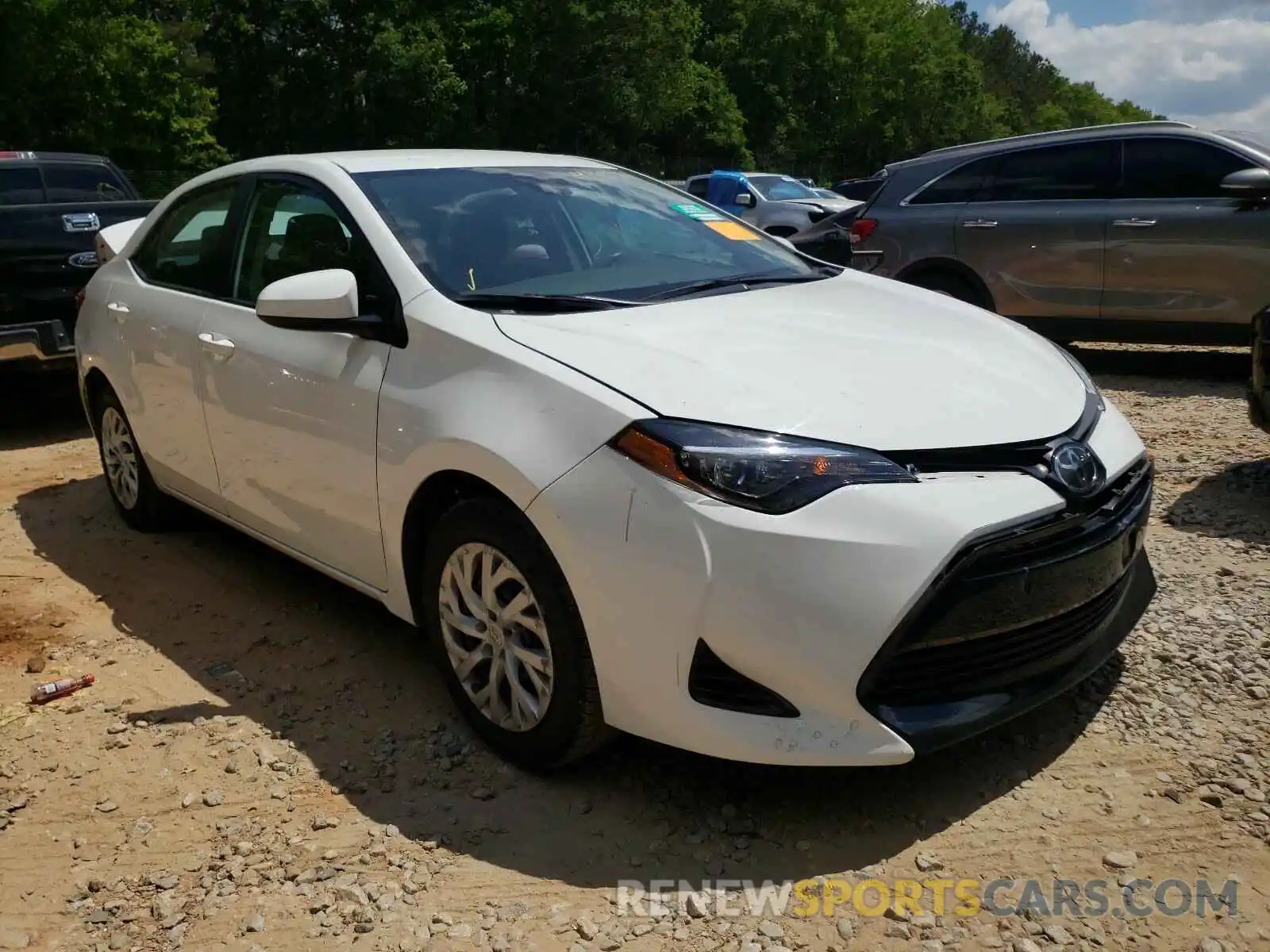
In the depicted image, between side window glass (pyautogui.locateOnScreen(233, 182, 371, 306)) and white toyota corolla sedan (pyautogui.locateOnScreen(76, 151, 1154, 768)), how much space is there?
1 centimetres

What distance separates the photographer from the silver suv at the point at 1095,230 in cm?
714

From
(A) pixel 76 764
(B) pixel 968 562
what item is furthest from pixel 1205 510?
(A) pixel 76 764

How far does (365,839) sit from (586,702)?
0.66 meters

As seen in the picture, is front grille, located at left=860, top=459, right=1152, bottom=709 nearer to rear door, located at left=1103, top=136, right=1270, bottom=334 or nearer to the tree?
rear door, located at left=1103, top=136, right=1270, bottom=334

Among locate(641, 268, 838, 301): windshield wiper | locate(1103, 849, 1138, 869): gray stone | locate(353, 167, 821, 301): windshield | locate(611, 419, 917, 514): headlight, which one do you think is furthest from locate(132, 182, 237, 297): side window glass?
locate(1103, 849, 1138, 869): gray stone

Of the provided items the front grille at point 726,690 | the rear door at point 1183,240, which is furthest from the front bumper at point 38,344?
the rear door at point 1183,240

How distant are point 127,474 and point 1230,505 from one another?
4.90 m

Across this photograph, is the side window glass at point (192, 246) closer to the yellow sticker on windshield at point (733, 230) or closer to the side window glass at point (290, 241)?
the side window glass at point (290, 241)

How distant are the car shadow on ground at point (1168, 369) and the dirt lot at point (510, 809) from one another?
3.68 meters

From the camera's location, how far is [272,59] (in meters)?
37.3

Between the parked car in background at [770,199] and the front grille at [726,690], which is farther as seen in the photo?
the parked car in background at [770,199]

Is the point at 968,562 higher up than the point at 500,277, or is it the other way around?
the point at 500,277

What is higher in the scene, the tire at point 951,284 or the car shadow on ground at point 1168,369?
the tire at point 951,284

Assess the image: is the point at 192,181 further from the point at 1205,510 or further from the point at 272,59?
the point at 272,59
